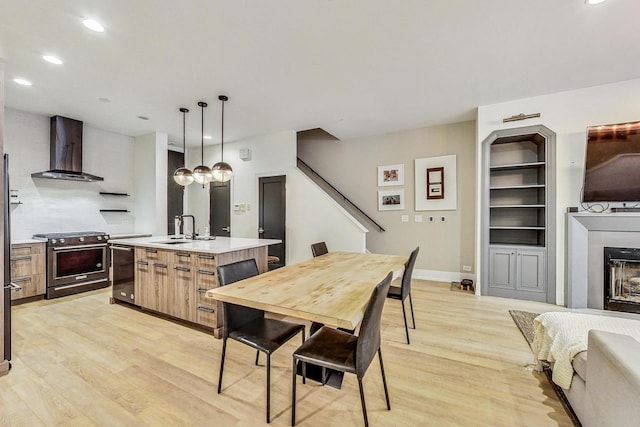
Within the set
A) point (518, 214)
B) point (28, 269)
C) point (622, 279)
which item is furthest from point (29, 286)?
point (622, 279)

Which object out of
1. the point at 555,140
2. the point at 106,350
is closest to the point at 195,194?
the point at 106,350

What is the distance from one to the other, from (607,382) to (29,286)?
602 cm

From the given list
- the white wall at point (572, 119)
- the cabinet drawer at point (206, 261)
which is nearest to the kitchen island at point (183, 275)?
the cabinet drawer at point (206, 261)

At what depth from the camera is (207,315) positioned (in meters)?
2.84

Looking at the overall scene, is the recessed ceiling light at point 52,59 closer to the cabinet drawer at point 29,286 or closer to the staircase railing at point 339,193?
the cabinet drawer at point 29,286

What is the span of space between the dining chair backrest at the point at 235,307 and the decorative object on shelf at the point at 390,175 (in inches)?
153

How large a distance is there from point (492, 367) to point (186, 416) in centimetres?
227

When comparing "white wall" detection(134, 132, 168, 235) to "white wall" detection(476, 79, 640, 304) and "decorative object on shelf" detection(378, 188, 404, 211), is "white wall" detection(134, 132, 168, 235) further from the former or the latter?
"white wall" detection(476, 79, 640, 304)

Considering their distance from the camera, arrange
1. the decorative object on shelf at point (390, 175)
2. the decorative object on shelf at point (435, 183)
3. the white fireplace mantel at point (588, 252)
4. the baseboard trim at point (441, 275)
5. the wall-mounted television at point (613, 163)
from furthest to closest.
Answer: the decorative object on shelf at point (390, 175), the decorative object on shelf at point (435, 183), the baseboard trim at point (441, 275), the white fireplace mantel at point (588, 252), the wall-mounted television at point (613, 163)

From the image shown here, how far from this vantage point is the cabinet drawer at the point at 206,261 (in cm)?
279

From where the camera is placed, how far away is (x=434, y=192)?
498 centimetres

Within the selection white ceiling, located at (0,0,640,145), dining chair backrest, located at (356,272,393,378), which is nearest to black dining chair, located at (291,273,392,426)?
dining chair backrest, located at (356,272,393,378)

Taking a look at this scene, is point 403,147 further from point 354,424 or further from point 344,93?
point 354,424

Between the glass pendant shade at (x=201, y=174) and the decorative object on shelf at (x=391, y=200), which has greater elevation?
the glass pendant shade at (x=201, y=174)
